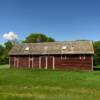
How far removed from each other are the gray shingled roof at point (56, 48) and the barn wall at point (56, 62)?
3.43ft

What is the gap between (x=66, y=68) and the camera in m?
50.0

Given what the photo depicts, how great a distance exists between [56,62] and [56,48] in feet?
11.6

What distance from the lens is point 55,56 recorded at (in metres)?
50.6

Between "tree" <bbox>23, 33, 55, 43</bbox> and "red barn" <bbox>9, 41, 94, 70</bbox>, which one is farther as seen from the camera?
"tree" <bbox>23, 33, 55, 43</bbox>

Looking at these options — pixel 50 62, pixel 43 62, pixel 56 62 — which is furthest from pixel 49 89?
pixel 43 62

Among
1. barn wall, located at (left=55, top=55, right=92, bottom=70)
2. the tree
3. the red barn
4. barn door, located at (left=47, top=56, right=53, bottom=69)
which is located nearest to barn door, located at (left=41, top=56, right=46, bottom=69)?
the red barn

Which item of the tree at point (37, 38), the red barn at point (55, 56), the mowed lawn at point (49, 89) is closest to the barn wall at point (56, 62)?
the red barn at point (55, 56)

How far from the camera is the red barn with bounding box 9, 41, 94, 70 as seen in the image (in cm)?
4859

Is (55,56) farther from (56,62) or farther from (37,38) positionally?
(37,38)

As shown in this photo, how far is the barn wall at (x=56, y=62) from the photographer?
4841cm

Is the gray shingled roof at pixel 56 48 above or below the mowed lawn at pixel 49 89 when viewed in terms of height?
above

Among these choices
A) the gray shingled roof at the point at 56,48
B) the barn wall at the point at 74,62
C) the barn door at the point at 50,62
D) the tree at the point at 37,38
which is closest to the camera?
the barn wall at the point at 74,62

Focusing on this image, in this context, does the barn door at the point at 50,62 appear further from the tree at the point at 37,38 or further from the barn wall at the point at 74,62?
the tree at the point at 37,38

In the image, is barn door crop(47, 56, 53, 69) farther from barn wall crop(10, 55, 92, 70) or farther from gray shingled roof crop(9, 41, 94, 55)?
gray shingled roof crop(9, 41, 94, 55)
